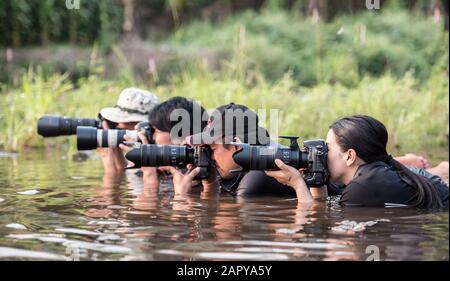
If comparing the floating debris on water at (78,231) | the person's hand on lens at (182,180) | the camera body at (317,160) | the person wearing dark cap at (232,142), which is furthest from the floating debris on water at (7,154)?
the camera body at (317,160)

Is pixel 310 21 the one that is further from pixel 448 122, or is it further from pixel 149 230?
pixel 149 230

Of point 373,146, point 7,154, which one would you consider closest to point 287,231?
point 373,146

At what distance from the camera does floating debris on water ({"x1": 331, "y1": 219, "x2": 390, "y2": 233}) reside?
4.84 m

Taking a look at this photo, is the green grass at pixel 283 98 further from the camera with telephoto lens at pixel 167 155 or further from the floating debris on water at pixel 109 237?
the floating debris on water at pixel 109 237

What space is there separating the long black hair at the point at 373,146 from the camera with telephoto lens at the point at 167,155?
2.92 feet

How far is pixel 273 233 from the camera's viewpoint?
15.8 ft

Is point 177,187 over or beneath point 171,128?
beneath

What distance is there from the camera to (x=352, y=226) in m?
4.94

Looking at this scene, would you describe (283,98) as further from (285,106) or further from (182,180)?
(182,180)

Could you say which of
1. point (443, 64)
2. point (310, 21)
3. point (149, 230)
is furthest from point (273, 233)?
point (310, 21)

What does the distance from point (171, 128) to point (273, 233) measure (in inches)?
75.2

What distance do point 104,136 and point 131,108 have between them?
106 cm

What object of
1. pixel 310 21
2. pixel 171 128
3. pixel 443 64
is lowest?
pixel 171 128

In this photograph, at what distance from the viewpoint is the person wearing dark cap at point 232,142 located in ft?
Answer: 18.9
